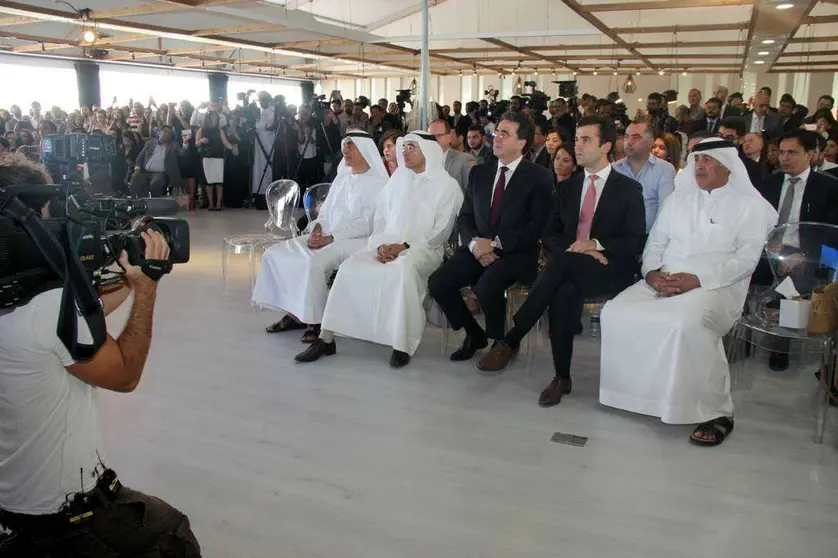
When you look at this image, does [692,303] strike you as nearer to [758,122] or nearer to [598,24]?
[758,122]

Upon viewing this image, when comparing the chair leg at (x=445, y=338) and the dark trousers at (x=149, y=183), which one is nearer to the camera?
the chair leg at (x=445, y=338)

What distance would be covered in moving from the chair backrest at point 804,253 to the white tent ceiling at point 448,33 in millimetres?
4613

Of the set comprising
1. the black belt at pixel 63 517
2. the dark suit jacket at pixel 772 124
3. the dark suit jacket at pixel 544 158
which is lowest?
the black belt at pixel 63 517

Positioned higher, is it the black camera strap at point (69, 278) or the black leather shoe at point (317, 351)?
the black camera strap at point (69, 278)

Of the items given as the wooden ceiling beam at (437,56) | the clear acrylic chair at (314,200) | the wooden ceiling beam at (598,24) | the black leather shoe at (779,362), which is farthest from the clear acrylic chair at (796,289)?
the wooden ceiling beam at (437,56)

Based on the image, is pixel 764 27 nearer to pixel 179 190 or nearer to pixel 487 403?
pixel 487 403

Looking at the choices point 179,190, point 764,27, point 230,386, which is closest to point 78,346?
point 230,386

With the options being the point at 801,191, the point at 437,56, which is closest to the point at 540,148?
the point at 801,191

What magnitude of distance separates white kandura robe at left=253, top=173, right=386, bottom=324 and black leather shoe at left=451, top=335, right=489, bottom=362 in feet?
2.80

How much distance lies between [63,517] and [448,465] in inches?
60.8

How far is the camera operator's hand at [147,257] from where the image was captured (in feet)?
5.06

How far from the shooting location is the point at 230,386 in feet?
11.7

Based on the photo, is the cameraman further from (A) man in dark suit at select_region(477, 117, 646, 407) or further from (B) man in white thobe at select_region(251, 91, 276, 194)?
(B) man in white thobe at select_region(251, 91, 276, 194)

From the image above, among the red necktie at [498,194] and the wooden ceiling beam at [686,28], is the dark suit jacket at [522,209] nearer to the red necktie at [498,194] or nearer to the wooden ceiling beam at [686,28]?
the red necktie at [498,194]
